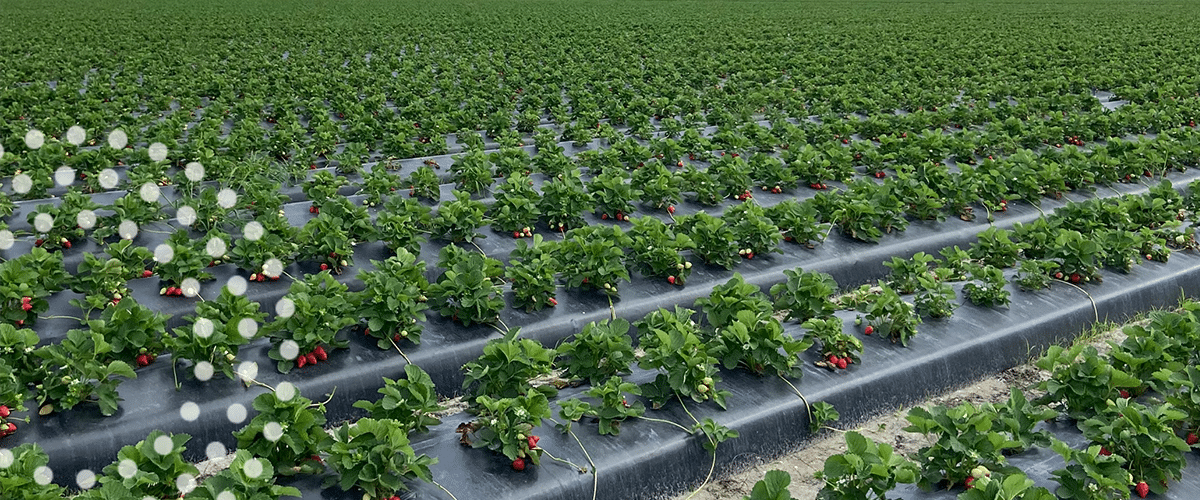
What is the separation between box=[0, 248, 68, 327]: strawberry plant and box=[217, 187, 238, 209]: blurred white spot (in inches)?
62.8

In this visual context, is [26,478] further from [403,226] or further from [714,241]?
[714,241]

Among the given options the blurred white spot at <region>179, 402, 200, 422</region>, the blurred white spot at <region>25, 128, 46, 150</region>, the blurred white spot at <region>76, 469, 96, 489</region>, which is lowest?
the blurred white spot at <region>25, 128, 46, 150</region>

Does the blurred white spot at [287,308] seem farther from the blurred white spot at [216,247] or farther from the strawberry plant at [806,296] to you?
the strawberry plant at [806,296]

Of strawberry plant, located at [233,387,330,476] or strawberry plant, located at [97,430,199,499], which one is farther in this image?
strawberry plant, located at [233,387,330,476]

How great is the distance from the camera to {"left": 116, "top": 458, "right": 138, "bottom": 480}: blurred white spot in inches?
141

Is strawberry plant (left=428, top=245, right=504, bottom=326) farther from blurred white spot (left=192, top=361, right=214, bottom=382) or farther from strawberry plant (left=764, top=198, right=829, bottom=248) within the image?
strawberry plant (left=764, top=198, right=829, bottom=248)

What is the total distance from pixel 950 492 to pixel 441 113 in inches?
334

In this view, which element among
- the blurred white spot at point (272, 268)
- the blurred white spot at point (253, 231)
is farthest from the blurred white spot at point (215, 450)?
the blurred white spot at point (253, 231)

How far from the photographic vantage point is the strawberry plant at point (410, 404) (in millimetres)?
4117

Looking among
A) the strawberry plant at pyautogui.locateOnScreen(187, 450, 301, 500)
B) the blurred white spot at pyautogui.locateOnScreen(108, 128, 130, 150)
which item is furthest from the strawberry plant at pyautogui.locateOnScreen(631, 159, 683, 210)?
the blurred white spot at pyautogui.locateOnScreen(108, 128, 130, 150)

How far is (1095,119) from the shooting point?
11172 mm

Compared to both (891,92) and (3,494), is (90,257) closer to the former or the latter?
(3,494)

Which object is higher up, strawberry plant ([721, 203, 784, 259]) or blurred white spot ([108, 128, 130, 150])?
strawberry plant ([721, 203, 784, 259])

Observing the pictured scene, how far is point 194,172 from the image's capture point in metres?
8.05
